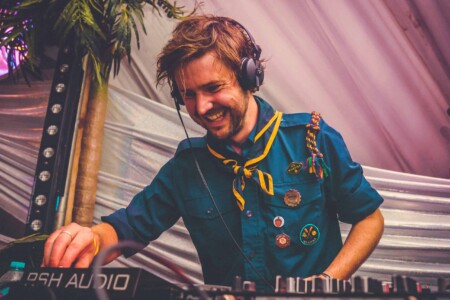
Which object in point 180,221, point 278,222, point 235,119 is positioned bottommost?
point 180,221

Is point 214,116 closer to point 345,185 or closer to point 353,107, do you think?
point 345,185

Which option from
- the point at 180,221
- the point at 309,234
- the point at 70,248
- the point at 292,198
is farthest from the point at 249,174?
the point at 180,221

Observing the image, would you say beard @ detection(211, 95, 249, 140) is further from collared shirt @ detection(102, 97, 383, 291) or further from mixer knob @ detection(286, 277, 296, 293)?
mixer knob @ detection(286, 277, 296, 293)

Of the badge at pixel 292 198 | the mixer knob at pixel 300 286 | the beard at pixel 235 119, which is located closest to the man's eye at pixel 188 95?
the beard at pixel 235 119

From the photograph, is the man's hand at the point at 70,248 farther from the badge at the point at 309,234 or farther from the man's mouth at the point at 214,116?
the badge at the point at 309,234

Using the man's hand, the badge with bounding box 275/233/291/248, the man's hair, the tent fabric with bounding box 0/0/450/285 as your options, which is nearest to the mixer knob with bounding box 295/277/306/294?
the man's hand

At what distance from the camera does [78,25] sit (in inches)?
76.3

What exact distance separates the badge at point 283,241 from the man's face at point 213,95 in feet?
1.19

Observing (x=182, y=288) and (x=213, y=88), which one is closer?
(x=182, y=288)

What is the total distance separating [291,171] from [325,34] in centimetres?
107

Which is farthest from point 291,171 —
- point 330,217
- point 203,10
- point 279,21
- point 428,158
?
point 203,10

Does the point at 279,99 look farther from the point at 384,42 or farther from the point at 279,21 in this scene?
Result: the point at 384,42

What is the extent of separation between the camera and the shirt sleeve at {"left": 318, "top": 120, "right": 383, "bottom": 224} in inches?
54.8

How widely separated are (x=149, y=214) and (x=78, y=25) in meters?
0.94
